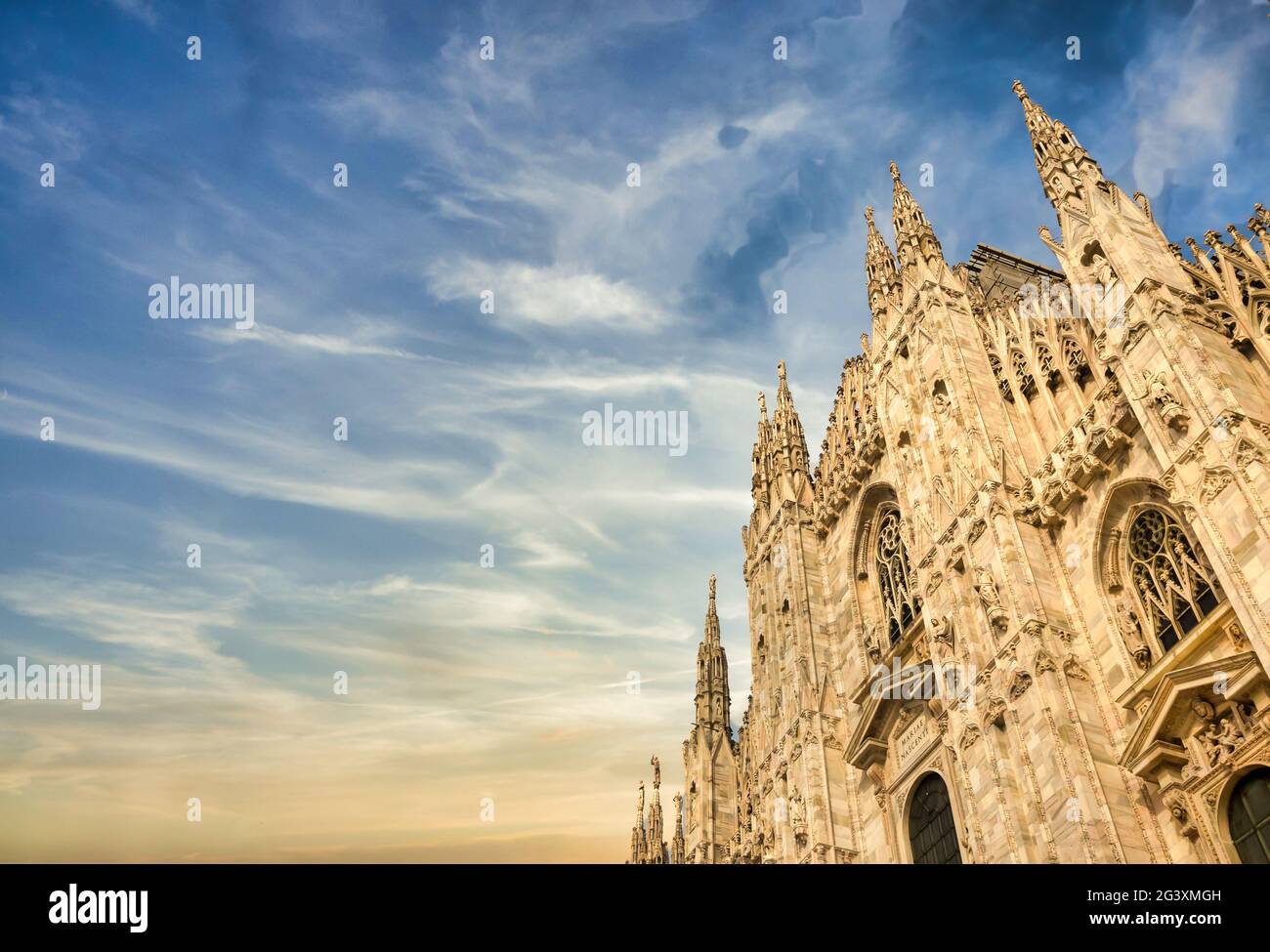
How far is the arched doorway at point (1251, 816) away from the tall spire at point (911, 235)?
1732cm

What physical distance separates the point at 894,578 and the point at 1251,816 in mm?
13524

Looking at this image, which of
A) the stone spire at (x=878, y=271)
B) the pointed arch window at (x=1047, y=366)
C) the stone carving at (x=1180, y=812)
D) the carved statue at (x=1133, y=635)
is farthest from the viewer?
the stone spire at (x=878, y=271)

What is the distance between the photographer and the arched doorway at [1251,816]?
50.5ft

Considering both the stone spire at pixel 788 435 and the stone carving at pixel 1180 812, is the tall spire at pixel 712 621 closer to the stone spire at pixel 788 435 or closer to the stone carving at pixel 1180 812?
the stone spire at pixel 788 435

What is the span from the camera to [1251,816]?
15703 mm

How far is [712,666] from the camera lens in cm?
4544

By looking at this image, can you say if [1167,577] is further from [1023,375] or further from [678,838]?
[678,838]

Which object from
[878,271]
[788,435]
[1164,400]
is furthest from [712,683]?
[1164,400]

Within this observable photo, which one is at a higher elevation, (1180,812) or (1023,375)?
(1023,375)

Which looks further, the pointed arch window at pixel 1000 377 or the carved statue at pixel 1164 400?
the pointed arch window at pixel 1000 377

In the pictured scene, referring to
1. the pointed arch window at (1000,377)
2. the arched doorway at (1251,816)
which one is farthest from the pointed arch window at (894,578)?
the arched doorway at (1251,816)

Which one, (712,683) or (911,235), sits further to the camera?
(712,683)
